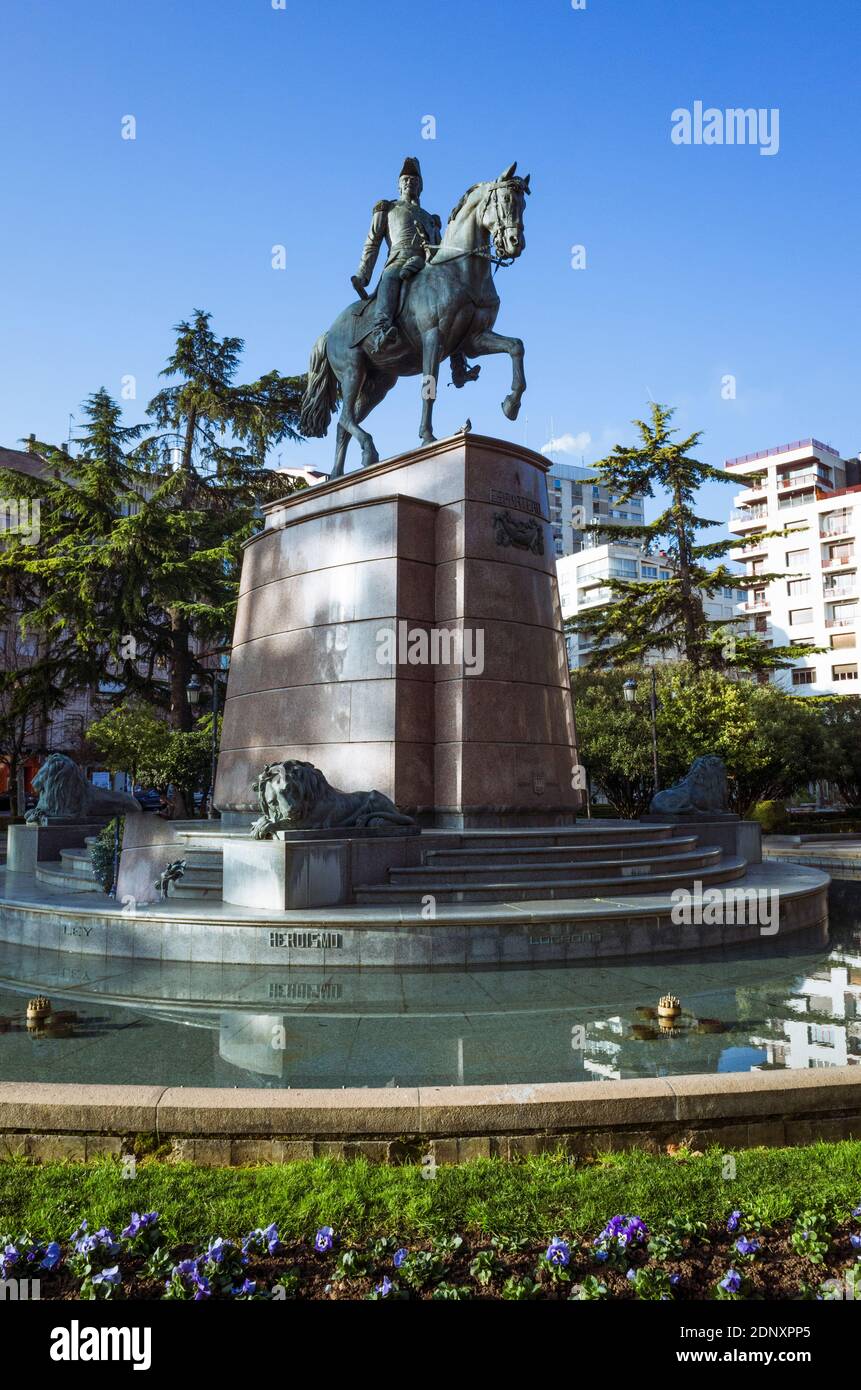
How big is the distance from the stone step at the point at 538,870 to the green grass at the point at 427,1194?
6.22 meters

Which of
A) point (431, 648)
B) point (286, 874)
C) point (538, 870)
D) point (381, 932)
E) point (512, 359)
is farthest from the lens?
point (512, 359)

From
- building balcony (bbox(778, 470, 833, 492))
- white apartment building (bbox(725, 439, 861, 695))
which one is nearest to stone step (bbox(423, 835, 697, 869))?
white apartment building (bbox(725, 439, 861, 695))

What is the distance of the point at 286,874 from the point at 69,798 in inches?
330

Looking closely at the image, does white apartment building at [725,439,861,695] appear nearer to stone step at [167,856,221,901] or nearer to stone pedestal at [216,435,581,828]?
stone pedestal at [216,435,581,828]

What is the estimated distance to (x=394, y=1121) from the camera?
448 centimetres

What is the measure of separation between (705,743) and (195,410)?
24.6 metres

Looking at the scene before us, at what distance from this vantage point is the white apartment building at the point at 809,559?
242ft

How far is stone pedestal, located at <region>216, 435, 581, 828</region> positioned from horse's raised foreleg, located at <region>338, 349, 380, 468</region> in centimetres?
101

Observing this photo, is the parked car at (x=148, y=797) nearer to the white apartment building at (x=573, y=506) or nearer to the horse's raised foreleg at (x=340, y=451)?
the horse's raised foreleg at (x=340, y=451)

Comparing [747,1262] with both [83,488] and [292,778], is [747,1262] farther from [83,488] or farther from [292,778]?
[83,488]

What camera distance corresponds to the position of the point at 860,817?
36312mm

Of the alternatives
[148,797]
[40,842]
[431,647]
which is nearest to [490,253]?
[431,647]

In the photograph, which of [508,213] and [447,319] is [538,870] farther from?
[508,213]
